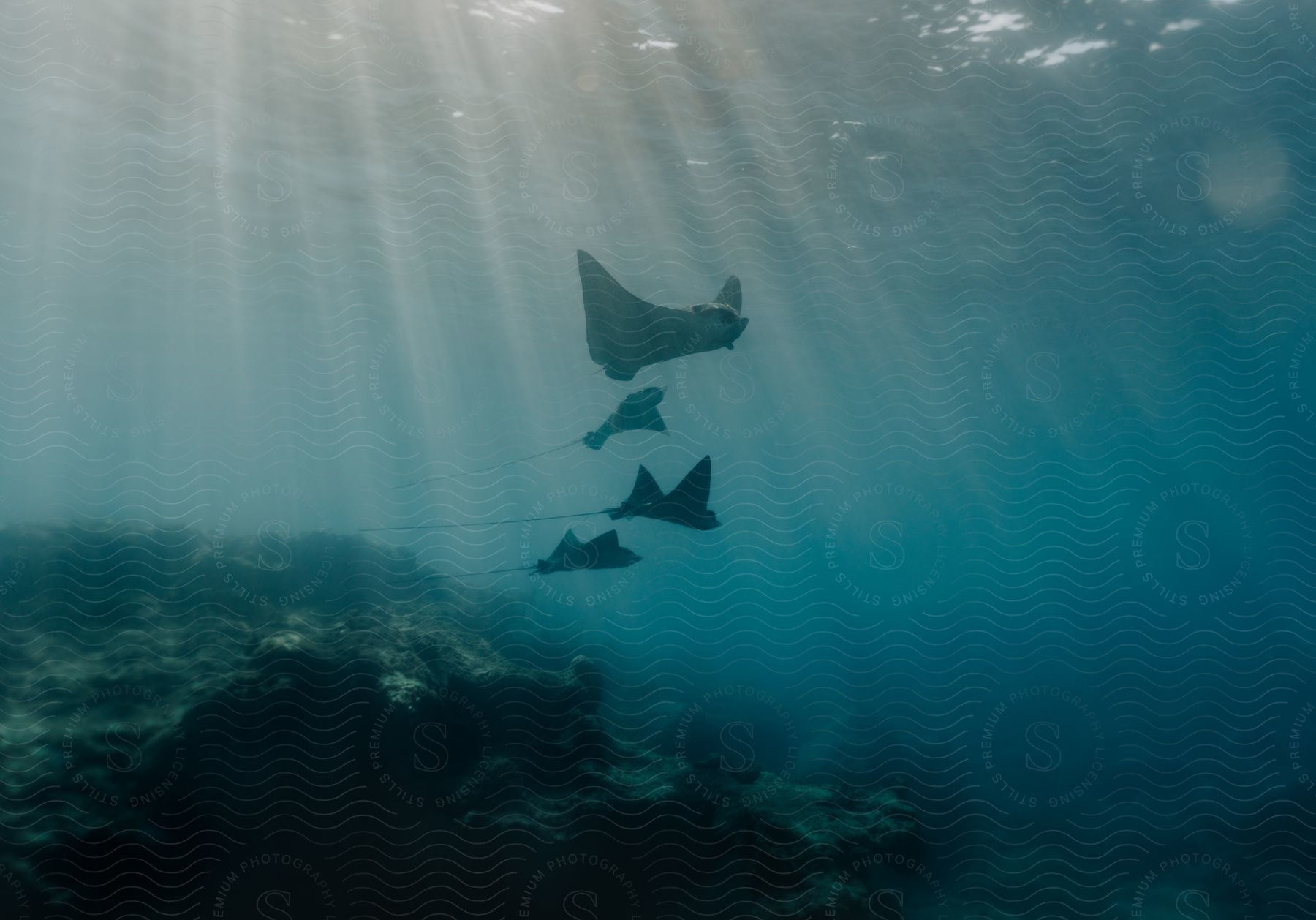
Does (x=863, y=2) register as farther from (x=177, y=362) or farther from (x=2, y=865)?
(x=177, y=362)

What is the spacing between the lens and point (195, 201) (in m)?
20.6

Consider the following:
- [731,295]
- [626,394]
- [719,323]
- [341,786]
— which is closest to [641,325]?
[719,323]

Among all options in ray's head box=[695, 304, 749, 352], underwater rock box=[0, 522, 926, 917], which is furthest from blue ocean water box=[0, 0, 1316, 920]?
ray's head box=[695, 304, 749, 352]

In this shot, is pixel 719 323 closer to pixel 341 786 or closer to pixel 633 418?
pixel 633 418

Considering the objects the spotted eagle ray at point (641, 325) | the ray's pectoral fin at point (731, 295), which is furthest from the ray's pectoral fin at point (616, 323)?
the ray's pectoral fin at point (731, 295)

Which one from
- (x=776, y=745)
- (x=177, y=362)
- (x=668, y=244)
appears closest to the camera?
(x=776, y=745)

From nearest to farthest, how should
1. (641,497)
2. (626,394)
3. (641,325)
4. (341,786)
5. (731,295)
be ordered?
(341,786) < (641,325) < (641,497) < (731,295) < (626,394)

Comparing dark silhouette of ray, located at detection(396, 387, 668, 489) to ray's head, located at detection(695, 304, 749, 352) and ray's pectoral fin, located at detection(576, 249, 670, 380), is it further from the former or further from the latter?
ray's head, located at detection(695, 304, 749, 352)

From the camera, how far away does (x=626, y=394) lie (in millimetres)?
18797

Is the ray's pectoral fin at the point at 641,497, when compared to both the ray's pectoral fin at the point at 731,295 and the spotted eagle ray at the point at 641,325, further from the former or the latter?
the ray's pectoral fin at the point at 731,295

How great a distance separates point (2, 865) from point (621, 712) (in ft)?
31.0

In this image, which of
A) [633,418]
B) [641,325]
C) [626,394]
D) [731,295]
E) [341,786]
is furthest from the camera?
[626,394]

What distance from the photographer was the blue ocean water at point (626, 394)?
7.30 m

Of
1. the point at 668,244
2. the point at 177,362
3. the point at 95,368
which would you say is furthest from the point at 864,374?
the point at 95,368
